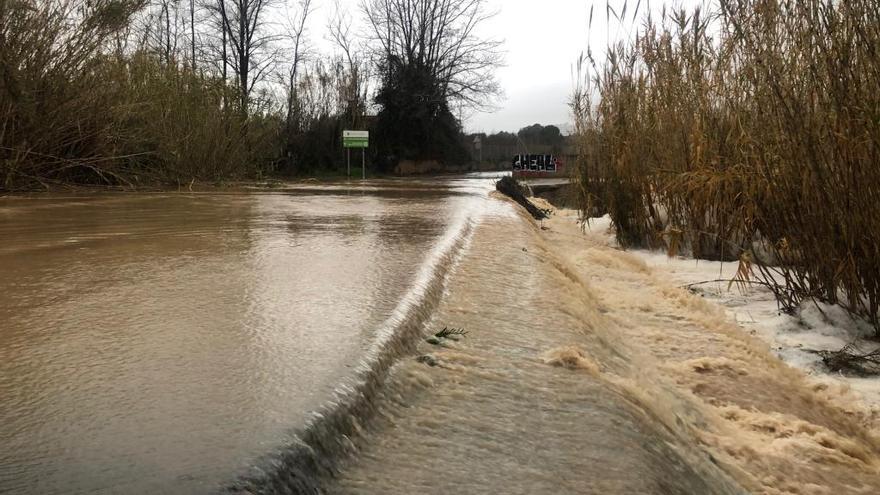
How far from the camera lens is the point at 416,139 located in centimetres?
2720

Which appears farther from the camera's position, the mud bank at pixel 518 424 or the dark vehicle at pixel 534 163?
the dark vehicle at pixel 534 163

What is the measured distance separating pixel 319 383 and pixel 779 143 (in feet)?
8.47

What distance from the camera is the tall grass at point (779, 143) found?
2635 mm

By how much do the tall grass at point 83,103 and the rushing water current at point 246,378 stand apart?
4106 mm

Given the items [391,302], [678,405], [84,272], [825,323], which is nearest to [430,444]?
[391,302]

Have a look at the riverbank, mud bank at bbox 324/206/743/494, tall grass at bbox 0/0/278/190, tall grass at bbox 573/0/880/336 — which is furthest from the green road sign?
mud bank at bbox 324/206/743/494

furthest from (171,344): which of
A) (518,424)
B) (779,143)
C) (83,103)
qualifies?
(83,103)

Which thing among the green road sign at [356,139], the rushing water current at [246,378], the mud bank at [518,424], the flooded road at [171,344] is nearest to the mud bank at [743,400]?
the mud bank at [518,424]

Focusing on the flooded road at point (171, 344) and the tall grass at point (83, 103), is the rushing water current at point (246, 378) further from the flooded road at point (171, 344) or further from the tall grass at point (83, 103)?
the tall grass at point (83, 103)

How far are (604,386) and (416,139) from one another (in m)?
26.1

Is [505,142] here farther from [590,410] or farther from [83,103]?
[590,410]

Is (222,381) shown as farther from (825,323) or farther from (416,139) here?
(416,139)

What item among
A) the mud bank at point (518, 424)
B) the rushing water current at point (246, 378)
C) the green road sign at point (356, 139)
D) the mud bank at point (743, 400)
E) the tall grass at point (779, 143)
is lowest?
the mud bank at point (743, 400)

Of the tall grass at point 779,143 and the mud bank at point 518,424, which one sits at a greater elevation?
the tall grass at point 779,143
